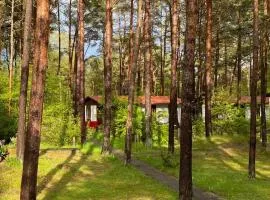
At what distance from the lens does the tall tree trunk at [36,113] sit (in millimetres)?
11539

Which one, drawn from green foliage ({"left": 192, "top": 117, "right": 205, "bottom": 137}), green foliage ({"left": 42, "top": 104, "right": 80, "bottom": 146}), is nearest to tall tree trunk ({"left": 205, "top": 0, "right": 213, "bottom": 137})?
green foliage ({"left": 192, "top": 117, "right": 205, "bottom": 137})

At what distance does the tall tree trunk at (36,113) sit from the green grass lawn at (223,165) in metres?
Result: 6.98

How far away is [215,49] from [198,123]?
62.0ft

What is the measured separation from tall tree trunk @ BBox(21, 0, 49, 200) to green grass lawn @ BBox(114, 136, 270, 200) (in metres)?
6.98

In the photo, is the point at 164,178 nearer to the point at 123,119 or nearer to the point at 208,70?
the point at 123,119

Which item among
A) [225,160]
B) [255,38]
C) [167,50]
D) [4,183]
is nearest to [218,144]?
[225,160]

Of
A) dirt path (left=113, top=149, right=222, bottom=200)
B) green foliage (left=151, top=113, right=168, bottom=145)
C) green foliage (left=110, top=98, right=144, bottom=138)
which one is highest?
green foliage (left=110, top=98, right=144, bottom=138)

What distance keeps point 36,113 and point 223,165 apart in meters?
15.3

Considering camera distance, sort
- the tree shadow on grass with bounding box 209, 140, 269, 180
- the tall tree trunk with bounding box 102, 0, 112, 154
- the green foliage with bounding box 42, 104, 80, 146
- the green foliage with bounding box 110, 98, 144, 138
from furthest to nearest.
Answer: the green foliage with bounding box 110, 98, 144, 138
the green foliage with bounding box 42, 104, 80, 146
the tall tree trunk with bounding box 102, 0, 112, 154
the tree shadow on grass with bounding box 209, 140, 269, 180

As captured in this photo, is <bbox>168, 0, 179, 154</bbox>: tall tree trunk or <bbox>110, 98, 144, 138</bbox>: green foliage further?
<bbox>110, 98, 144, 138</bbox>: green foliage

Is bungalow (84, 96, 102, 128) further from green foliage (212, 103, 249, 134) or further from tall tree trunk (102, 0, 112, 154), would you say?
tall tree trunk (102, 0, 112, 154)

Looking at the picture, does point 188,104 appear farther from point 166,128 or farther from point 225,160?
point 166,128

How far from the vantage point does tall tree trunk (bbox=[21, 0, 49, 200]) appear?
454 inches

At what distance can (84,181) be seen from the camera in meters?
18.6
